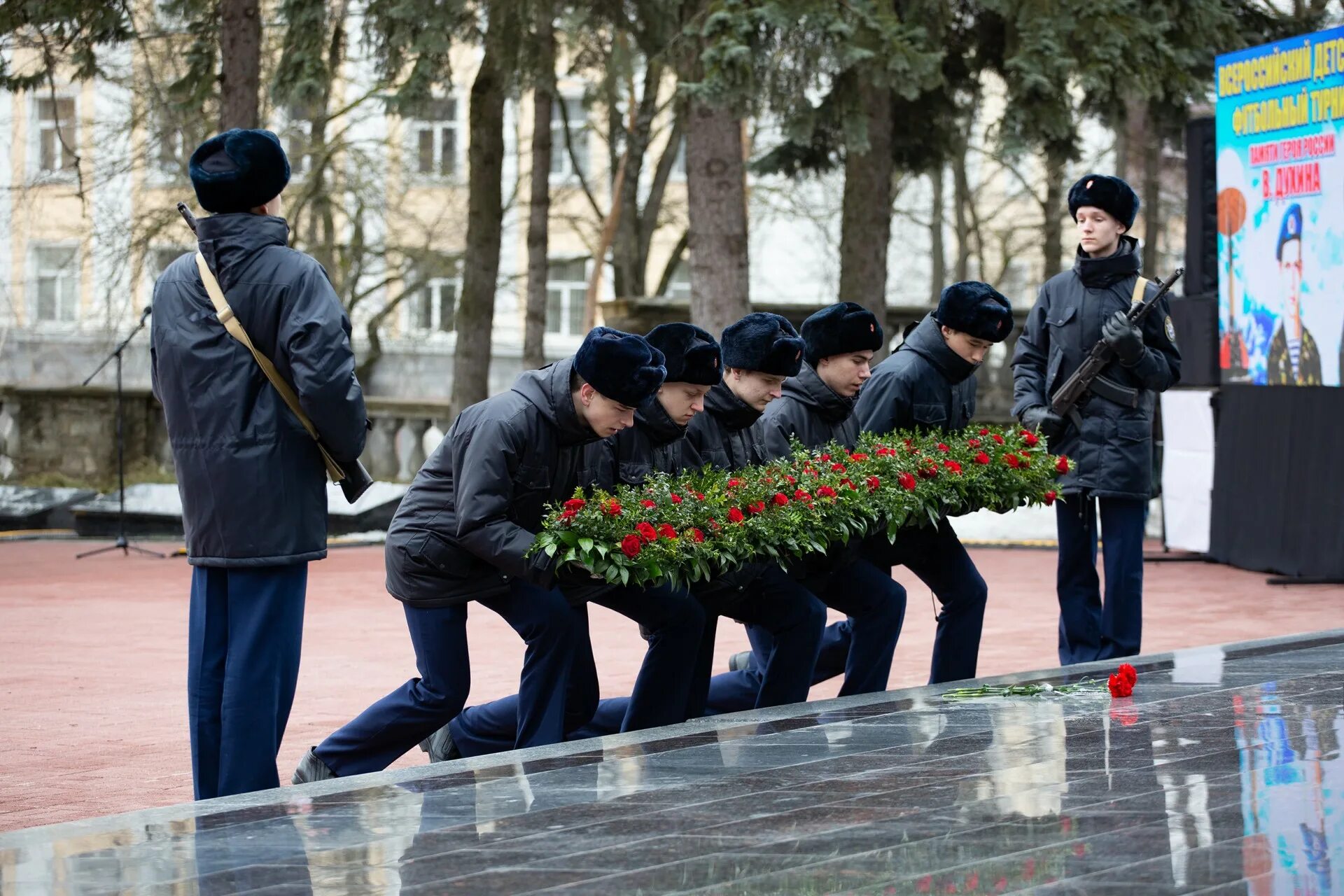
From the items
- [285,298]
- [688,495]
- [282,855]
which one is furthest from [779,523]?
[282,855]

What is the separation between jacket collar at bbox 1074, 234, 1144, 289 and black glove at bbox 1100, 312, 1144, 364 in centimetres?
28

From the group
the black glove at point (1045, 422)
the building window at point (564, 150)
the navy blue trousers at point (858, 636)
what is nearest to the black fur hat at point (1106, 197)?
the black glove at point (1045, 422)

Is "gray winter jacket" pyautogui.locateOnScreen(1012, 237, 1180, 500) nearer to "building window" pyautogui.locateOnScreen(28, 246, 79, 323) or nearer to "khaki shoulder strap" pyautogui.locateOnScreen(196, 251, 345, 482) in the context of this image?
"khaki shoulder strap" pyautogui.locateOnScreen(196, 251, 345, 482)

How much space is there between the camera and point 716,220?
53.4ft

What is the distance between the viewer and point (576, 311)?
148 feet

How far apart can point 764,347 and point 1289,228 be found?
7.97 m

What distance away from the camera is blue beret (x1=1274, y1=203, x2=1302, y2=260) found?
45.4ft

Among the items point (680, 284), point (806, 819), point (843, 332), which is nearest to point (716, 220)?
point (843, 332)

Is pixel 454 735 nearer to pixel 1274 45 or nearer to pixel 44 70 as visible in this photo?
pixel 1274 45

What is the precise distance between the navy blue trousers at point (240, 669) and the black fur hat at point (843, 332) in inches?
96.1

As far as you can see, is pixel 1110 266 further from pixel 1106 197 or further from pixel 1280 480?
pixel 1280 480

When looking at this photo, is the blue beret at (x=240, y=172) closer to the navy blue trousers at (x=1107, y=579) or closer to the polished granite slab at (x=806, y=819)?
the polished granite slab at (x=806, y=819)

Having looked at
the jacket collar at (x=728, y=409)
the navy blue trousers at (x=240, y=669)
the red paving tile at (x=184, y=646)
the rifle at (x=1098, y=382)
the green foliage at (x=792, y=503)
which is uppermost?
the rifle at (x=1098, y=382)

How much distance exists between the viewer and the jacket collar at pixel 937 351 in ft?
26.6
